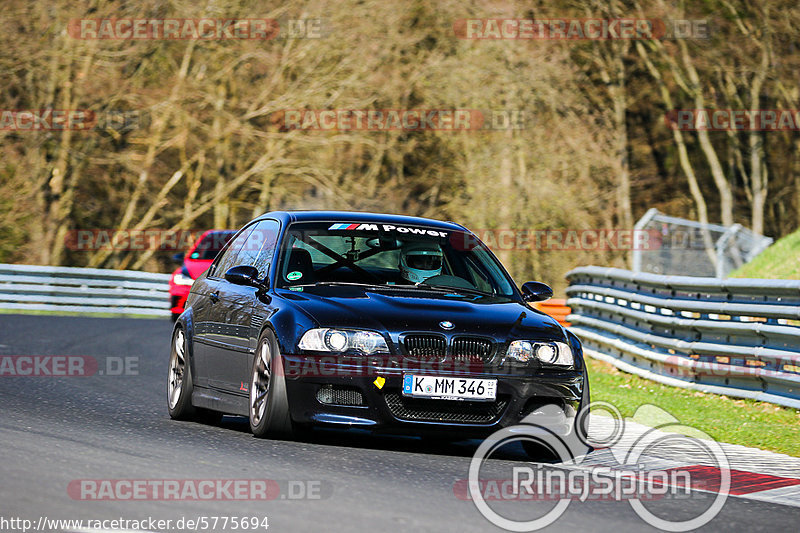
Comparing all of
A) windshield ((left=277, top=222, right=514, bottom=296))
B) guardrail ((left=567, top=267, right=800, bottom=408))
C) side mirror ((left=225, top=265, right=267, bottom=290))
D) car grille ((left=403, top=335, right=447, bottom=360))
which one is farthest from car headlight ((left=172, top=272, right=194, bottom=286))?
car grille ((left=403, top=335, right=447, bottom=360))

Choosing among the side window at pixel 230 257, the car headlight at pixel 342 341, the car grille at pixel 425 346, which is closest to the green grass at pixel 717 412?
the car grille at pixel 425 346

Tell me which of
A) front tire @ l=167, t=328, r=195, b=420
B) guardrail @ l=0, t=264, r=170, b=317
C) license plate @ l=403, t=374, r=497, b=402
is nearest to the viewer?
license plate @ l=403, t=374, r=497, b=402

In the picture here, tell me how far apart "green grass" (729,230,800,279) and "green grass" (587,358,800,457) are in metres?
6.07

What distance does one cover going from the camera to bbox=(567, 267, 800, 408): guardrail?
11555 millimetres

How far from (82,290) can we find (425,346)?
22.1 m

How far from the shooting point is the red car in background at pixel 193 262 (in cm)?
2303

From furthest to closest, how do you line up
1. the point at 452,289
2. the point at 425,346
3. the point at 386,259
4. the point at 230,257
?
the point at 230,257 < the point at 386,259 < the point at 452,289 < the point at 425,346

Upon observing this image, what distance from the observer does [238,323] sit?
9.02 m

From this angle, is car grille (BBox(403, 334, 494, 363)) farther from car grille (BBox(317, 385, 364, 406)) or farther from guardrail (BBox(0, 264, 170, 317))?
guardrail (BBox(0, 264, 170, 317))

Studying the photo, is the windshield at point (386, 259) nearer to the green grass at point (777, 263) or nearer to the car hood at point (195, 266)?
the green grass at point (777, 263)

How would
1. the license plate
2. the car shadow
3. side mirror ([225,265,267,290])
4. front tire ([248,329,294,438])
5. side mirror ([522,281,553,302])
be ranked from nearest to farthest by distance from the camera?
the license plate < front tire ([248,329,294,438]) < the car shadow < side mirror ([225,265,267,290]) < side mirror ([522,281,553,302])

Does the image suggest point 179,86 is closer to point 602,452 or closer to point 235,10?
point 235,10

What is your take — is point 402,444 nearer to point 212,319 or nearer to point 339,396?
point 339,396

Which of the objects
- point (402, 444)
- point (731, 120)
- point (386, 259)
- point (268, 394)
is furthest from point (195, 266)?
point (731, 120)
